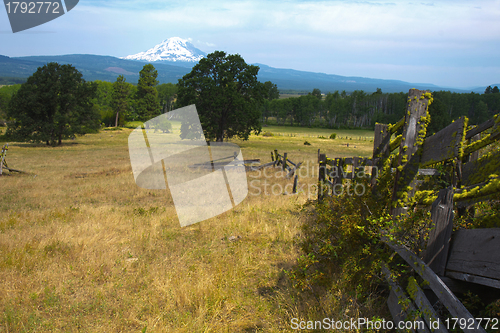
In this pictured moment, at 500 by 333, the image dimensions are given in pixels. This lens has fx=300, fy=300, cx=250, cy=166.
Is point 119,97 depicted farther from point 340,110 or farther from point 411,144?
point 340,110

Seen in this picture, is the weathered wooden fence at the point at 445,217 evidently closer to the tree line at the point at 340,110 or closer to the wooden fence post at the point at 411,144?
the wooden fence post at the point at 411,144

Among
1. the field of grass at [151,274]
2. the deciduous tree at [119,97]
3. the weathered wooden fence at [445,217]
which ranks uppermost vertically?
the deciduous tree at [119,97]

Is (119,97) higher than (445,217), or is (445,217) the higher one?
(119,97)

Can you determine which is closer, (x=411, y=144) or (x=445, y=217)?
(x=445, y=217)

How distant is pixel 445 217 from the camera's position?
8.85ft

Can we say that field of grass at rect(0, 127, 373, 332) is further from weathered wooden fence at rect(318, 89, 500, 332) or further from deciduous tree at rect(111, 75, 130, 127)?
deciduous tree at rect(111, 75, 130, 127)

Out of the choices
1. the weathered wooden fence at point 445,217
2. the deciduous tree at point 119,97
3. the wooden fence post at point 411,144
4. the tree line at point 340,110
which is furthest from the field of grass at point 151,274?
the tree line at point 340,110

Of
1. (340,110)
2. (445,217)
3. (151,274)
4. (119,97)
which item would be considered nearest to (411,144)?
(445,217)

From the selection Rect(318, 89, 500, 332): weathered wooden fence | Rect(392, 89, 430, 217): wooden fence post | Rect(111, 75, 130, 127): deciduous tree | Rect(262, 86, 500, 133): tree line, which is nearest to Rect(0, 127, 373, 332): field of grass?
Rect(318, 89, 500, 332): weathered wooden fence

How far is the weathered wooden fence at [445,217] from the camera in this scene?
2.36 metres

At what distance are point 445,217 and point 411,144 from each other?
1.17 metres

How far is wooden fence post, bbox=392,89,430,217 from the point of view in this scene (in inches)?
140

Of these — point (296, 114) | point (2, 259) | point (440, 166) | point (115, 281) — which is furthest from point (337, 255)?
point (296, 114)

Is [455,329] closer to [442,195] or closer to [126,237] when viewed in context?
[442,195]
